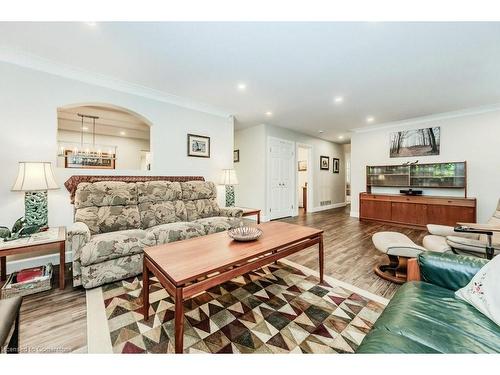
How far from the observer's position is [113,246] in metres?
2.05

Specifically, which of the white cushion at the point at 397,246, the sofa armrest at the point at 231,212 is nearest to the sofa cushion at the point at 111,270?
the sofa armrest at the point at 231,212

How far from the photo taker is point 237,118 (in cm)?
467

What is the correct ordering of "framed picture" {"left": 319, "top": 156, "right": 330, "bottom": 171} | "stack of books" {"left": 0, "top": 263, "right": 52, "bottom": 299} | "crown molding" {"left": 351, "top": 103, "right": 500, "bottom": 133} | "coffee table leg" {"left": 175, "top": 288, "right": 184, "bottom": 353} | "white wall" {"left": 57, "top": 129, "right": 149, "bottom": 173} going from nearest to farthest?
"coffee table leg" {"left": 175, "top": 288, "right": 184, "bottom": 353} → "stack of books" {"left": 0, "top": 263, "right": 52, "bottom": 299} → "crown molding" {"left": 351, "top": 103, "right": 500, "bottom": 133} → "white wall" {"left": 57, "top": 129, "right": 149, "bottom": 173} → "framed picture" {"left": 319, "top": 156, "right": 330, "bottom": 171}

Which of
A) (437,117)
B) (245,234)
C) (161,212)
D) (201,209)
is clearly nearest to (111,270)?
(161,212)

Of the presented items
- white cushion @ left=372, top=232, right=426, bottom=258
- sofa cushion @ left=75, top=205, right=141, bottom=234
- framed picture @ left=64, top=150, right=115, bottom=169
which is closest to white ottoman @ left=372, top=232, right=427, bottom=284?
white cushion @ left=372, top=232, right=426, bottom=258

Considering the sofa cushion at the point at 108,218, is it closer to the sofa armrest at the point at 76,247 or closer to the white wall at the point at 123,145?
the sofa armrest at the point at 76,247

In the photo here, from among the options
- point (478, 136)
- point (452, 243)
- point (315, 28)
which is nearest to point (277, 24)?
point (315, 28)

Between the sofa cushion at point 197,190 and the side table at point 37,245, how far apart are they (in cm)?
153

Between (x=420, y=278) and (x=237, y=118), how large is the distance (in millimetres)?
4168

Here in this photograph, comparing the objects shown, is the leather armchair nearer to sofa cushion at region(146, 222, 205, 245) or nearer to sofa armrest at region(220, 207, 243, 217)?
sofa armrest at region(220, 207, 243, 217)

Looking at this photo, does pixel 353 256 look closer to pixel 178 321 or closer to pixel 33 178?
pixel 178 321

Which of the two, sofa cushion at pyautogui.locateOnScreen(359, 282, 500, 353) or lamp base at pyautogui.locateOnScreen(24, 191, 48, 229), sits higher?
lamp base at pyautogui.locateOnScreen(24, 191, 48, 229)

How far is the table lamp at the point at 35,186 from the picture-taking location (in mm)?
2107

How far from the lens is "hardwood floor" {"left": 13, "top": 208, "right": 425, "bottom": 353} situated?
1362mm
